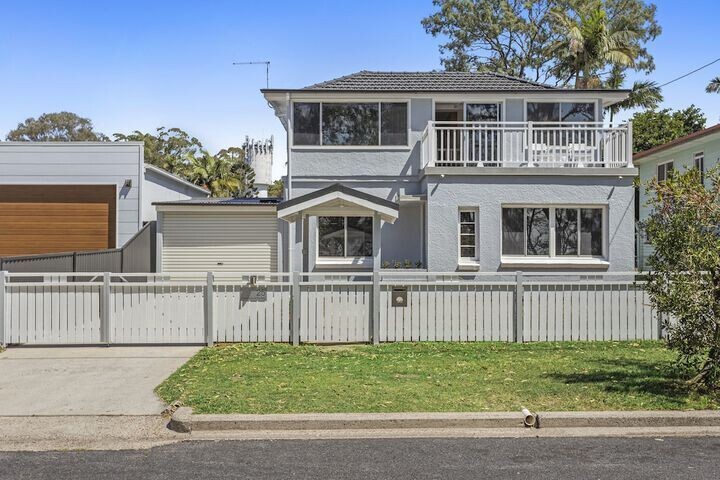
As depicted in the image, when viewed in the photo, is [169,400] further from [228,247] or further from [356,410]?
[228,247]

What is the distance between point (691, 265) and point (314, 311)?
6313 millimetres

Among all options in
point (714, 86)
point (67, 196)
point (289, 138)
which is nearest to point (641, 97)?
point (714, 86)

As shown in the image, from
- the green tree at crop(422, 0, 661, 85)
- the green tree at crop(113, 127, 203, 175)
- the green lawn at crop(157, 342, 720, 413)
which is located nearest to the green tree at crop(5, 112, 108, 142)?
the green tree at crop(113, 127, 203, 175)

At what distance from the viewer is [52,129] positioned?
59688 millimetres

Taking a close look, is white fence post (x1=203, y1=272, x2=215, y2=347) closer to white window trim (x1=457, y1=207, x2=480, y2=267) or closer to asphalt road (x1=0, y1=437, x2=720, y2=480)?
asphalt road (x1=0, y1=437, x2=720, y2=480)

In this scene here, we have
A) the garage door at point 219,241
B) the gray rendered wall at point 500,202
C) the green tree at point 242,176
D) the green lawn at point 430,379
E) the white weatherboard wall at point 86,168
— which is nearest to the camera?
the green lawn at point 430,379

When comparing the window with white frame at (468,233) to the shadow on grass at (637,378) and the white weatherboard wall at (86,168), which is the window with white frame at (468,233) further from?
the white weatherboard wall at (86,168)

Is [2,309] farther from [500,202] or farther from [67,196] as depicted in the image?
[500,202]

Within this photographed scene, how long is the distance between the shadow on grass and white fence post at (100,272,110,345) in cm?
748

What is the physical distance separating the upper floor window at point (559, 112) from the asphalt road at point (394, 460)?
13.9 metres

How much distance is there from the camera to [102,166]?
2086 cm

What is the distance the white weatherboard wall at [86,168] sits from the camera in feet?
68.3

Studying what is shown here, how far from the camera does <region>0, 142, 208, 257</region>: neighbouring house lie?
20859mm

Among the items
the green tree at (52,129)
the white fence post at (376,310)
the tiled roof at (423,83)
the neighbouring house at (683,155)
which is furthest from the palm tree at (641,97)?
the green tree at (52,129)
